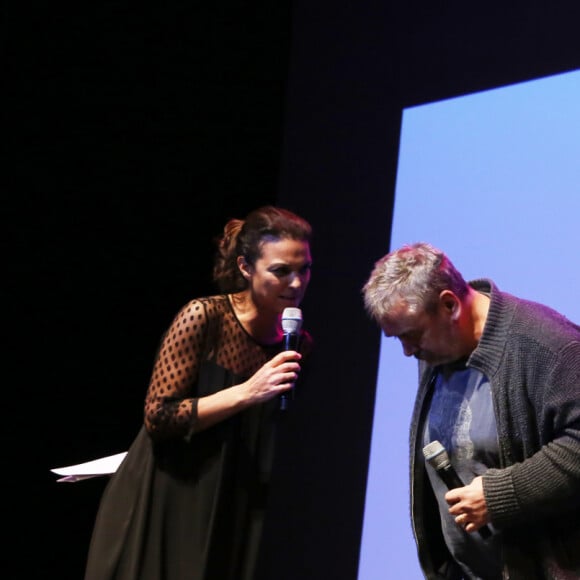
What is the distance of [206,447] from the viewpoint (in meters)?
2.52

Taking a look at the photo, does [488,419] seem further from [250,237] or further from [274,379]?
[250,237]

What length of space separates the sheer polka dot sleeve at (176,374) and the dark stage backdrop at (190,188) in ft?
3.81

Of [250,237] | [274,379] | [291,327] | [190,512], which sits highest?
[250,237]

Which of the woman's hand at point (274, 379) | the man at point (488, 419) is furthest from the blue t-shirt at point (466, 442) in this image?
the woman's hand at point (274, 379)

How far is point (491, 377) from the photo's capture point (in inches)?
81.1

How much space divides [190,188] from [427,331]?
6.40 feet

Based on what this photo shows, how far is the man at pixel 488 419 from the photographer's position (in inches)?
77.7

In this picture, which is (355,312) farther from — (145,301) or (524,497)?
(524,497)

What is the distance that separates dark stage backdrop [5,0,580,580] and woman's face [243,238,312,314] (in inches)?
45.2

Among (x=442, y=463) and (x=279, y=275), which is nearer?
(x=442, y=463)

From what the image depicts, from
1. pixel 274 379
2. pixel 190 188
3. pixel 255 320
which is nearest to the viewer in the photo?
pixel 274 379

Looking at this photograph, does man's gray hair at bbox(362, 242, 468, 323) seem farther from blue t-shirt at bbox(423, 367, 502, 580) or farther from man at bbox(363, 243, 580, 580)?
blue t-shirt at bbox(423, 367, 502, 580)

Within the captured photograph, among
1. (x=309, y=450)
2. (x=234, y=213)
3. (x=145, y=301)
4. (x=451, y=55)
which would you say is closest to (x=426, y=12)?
(x=451, y=55)

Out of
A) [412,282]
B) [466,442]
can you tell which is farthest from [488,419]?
[412,282]
